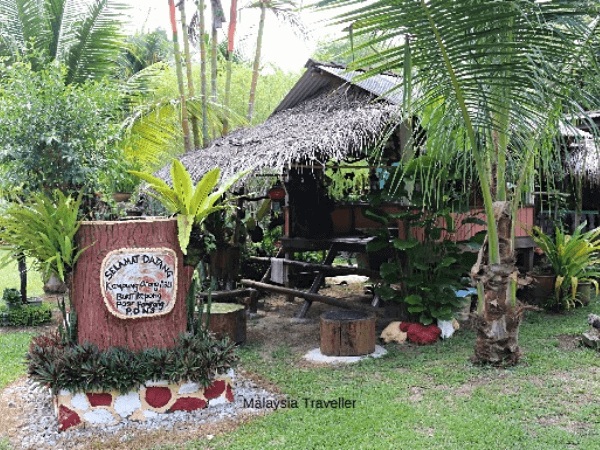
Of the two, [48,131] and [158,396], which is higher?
[48,131]

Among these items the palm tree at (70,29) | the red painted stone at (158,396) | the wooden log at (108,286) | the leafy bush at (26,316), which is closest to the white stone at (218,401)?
the red painted stone at (158,396)

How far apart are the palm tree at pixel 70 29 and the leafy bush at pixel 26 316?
341cm

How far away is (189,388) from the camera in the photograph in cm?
453

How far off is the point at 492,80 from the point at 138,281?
312cm

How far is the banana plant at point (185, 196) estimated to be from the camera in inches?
172

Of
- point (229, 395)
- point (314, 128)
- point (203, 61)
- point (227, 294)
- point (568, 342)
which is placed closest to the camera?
point (229, 395)

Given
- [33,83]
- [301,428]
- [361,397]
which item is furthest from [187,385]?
[33,83]

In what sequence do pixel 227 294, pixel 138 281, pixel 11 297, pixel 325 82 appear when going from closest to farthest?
1. pixel 138 281
2. pixel 227 294
3. pixel 11 297
4. pixel 325 82

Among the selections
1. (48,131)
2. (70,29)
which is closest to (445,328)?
(48,131)

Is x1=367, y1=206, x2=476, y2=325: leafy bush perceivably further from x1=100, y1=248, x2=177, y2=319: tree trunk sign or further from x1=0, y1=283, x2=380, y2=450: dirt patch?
x1=100, y1=248, x2=177, y2=319: tree trunk sign

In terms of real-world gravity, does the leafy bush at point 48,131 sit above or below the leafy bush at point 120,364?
above

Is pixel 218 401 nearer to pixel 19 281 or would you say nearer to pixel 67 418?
pixel 67 418

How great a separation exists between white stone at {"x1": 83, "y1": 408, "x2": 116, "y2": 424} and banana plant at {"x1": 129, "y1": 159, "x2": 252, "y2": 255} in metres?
1.31

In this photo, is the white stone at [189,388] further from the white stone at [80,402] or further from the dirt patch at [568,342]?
the dirt patch at [568,342]
